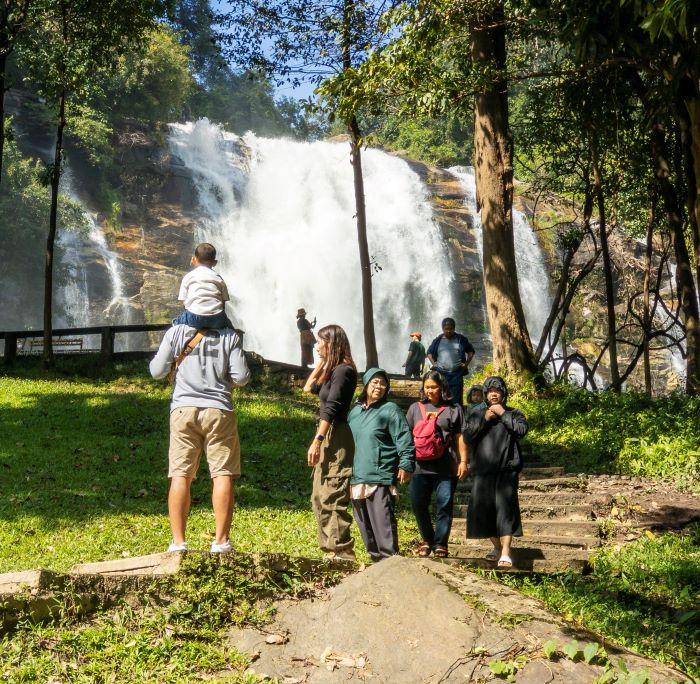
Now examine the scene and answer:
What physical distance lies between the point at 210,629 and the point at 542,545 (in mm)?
4445

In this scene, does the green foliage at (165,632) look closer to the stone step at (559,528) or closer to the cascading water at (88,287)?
the stone step at (559,528)

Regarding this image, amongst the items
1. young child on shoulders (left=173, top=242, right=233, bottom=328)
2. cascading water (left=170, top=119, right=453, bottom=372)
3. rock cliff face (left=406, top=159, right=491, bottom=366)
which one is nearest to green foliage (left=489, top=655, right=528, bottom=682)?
young child on shoulders (left=173, top=242, right=233, bottom=328)

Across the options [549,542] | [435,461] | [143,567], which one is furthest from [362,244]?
[143,567]

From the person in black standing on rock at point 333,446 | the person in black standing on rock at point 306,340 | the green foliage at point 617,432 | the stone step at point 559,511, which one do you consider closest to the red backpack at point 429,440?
the person in black standing on rock at point 333,446

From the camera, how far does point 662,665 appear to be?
4574 millimetres

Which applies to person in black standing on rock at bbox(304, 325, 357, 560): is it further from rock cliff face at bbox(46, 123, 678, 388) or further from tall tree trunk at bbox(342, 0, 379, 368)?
rock cliff face at bbox(46, 123, 678, 388)

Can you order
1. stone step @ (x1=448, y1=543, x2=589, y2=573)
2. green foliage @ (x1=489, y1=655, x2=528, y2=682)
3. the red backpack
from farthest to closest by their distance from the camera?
stone step @ (x1=448, y1=543, x2=589, y2=573), the red backpack, green foliage @ (x1=489, y1=655, x2=528, y2=682)

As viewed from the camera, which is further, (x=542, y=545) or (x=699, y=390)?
(x=699, y=390)

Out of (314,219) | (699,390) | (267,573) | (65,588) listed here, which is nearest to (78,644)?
(65,588)

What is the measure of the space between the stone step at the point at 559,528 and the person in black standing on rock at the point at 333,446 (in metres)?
2.96

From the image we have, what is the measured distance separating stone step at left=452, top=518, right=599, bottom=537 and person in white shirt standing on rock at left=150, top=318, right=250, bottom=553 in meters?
4.15

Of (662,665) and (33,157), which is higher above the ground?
(33,157)

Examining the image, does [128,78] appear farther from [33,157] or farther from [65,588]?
[65,588]

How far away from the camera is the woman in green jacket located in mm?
6625
